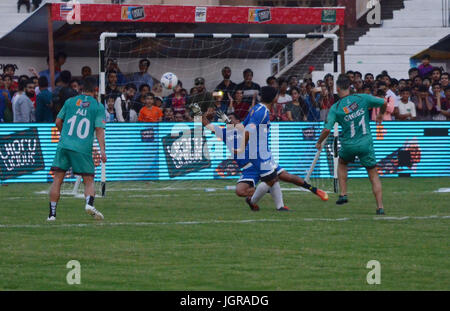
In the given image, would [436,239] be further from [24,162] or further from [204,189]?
[24,162]

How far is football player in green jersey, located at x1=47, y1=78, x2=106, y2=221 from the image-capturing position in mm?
12898

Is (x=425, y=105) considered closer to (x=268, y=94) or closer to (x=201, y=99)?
(x=201, y=99)

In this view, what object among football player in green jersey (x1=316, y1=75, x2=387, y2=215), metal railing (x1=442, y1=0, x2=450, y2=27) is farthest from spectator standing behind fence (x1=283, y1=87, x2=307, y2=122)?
metal railing (x1=442, y1=0, x2=450, y2=27)

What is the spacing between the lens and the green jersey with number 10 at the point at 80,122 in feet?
42.3

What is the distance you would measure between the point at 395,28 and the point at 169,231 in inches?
862

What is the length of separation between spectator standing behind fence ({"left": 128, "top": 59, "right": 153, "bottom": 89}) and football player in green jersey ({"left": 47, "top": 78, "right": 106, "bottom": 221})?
992 centimetres

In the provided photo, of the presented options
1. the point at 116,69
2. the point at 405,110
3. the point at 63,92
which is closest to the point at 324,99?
the point at 405,110

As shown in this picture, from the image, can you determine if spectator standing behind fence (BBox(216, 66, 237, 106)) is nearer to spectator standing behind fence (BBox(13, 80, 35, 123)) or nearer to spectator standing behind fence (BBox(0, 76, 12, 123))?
spectator standing behind fence (BBox(13, 80, 35, 123))

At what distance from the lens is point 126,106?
2197cm

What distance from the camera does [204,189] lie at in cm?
1902

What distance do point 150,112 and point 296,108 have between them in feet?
11.7

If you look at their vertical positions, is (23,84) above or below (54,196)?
above

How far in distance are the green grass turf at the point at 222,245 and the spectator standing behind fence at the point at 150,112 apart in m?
5.45

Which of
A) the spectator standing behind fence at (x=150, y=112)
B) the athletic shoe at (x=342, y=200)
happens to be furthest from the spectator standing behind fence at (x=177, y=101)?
the athletic shoe at (x=342, y=200)
